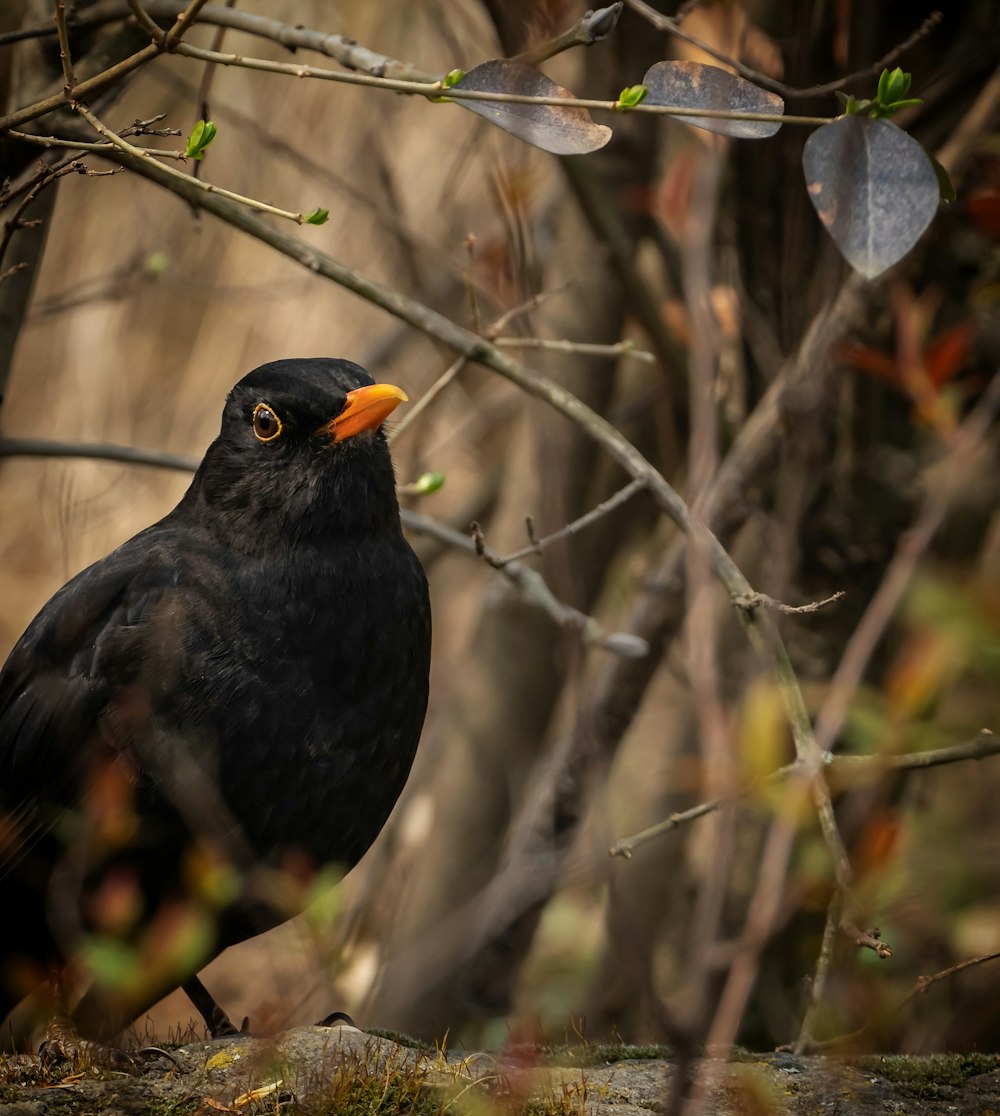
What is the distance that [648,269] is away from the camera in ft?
17.8

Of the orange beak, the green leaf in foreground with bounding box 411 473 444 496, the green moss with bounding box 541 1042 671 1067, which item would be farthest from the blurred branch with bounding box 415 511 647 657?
the green moss with bounding box 541 1042 671 1067

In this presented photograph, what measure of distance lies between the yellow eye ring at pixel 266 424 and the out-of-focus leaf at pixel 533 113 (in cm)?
112

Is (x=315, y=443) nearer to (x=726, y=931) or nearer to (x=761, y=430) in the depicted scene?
(x=761, y=430)

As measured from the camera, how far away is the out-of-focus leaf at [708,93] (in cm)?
253

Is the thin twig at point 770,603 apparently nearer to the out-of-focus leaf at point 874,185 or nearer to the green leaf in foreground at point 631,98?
the out-of-focus leaf at point 874,185

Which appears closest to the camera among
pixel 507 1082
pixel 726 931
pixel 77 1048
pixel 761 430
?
pixel 507 1082

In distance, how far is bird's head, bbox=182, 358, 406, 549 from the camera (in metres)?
3.42

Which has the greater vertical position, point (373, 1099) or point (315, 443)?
point (315, 443)

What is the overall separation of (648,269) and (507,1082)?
12.0 ft

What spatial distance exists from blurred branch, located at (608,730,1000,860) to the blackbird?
915mm

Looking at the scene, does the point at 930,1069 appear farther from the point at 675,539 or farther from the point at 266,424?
the point at 266,424

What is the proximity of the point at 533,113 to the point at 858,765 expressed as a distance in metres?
1.42

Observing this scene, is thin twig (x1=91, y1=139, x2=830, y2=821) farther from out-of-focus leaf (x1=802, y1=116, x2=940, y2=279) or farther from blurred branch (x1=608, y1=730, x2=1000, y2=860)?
out-of-focus leaf (x1=802, y1=116, x2=940, y2=279)

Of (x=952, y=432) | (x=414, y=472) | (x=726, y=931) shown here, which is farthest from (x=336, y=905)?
(x=414, y=472)
